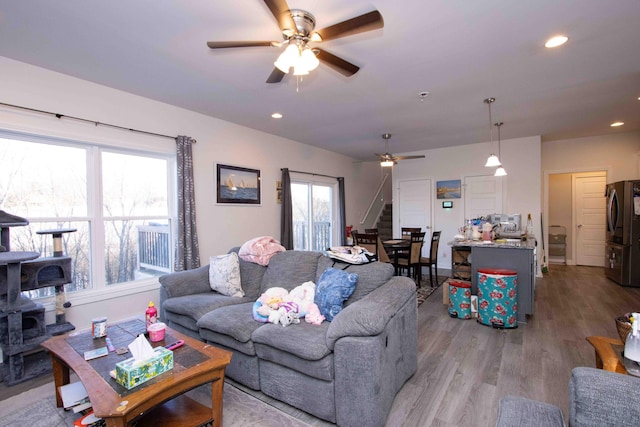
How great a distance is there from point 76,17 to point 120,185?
1.87 meters

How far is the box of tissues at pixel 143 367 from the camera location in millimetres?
1537

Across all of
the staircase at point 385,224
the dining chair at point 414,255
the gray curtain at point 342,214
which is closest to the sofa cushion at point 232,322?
the dining chair at point 414,255

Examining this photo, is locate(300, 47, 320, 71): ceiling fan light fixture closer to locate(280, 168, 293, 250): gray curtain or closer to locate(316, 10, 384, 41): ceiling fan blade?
locate(316, 10, 384, 41): ceiling fan blade

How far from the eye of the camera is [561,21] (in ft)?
7.37

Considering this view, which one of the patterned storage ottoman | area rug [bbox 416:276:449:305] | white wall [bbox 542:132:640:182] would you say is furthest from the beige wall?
the patterned storage ottoman

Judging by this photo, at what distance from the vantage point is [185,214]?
388 cm

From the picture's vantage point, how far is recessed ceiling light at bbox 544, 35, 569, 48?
245 cm

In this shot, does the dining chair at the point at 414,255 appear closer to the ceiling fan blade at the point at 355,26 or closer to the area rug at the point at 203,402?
the area rug at the point at 203,402

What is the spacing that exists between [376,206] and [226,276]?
20.9 ft

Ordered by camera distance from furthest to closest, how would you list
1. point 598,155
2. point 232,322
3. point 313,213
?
point 313,213
point 598,155
point 232,322

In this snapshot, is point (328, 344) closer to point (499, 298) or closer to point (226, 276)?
point (226, 276)

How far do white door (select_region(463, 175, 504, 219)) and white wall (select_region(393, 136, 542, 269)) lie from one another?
0.09m

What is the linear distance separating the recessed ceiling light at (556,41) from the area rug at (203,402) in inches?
135

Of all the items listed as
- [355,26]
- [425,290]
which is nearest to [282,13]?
[355,26]
